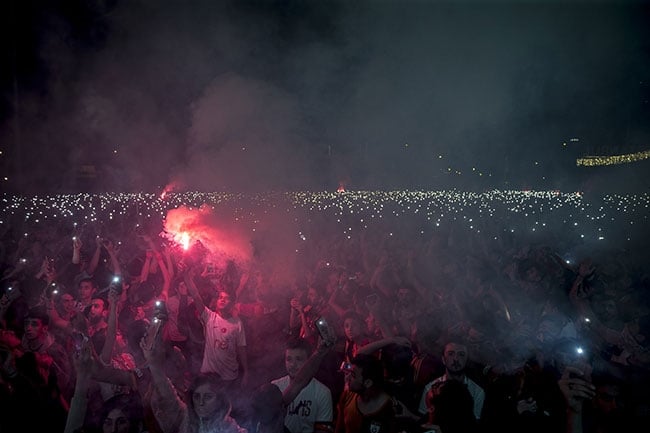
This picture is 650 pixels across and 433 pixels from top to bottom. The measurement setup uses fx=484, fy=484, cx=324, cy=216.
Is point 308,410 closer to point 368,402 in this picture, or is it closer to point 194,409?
point 368,402

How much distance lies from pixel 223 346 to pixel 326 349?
141 centimetres

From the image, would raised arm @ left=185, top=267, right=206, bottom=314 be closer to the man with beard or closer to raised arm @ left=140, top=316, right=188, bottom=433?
raised arm @ left=140, top=316, right=188, bottom=433

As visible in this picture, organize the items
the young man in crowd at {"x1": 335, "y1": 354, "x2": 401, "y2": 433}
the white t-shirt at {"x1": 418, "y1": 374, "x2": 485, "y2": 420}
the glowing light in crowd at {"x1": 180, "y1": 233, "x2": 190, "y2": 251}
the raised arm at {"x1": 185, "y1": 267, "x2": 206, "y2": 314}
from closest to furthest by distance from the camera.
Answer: the young man in crowd at {"x1": 335, "y1": 354, "x2": 401, "y2": 433}, the white t-shirt at {"x1": 418, "y1": 374, "x2": 485, "y2": 420}, the raised arm at {"x1": 185, "y1": 267, "x2": 206, "y2": 314}, the glowing light in crowd at {"x1": 180, "y1": 233, "x2": 190, "y2": 251}

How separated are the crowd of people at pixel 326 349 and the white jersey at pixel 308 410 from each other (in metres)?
0.01

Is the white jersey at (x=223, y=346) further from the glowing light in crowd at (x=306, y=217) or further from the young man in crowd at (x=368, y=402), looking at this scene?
the glowing light in crowd at (x=306, y=217)

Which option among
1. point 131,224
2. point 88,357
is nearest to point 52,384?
point 88,357

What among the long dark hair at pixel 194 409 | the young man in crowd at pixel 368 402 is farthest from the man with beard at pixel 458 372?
the long dark hair at pixel 194 409

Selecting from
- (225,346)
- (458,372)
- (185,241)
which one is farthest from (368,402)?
(185,241)

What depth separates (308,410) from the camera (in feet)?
11.6

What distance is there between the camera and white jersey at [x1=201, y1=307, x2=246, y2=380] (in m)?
4.55

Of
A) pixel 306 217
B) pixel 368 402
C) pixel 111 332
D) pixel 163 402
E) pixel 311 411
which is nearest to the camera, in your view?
pixel 163 402

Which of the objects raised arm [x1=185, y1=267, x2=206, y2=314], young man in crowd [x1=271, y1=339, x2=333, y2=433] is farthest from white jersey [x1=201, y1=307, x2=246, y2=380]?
young man in crowd [x1=271, y1=339, x2=333, y2=433]

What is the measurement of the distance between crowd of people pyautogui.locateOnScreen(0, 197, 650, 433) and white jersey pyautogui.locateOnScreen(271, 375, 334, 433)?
0.03 ft

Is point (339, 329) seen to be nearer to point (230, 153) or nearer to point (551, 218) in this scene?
point (230, 153)
